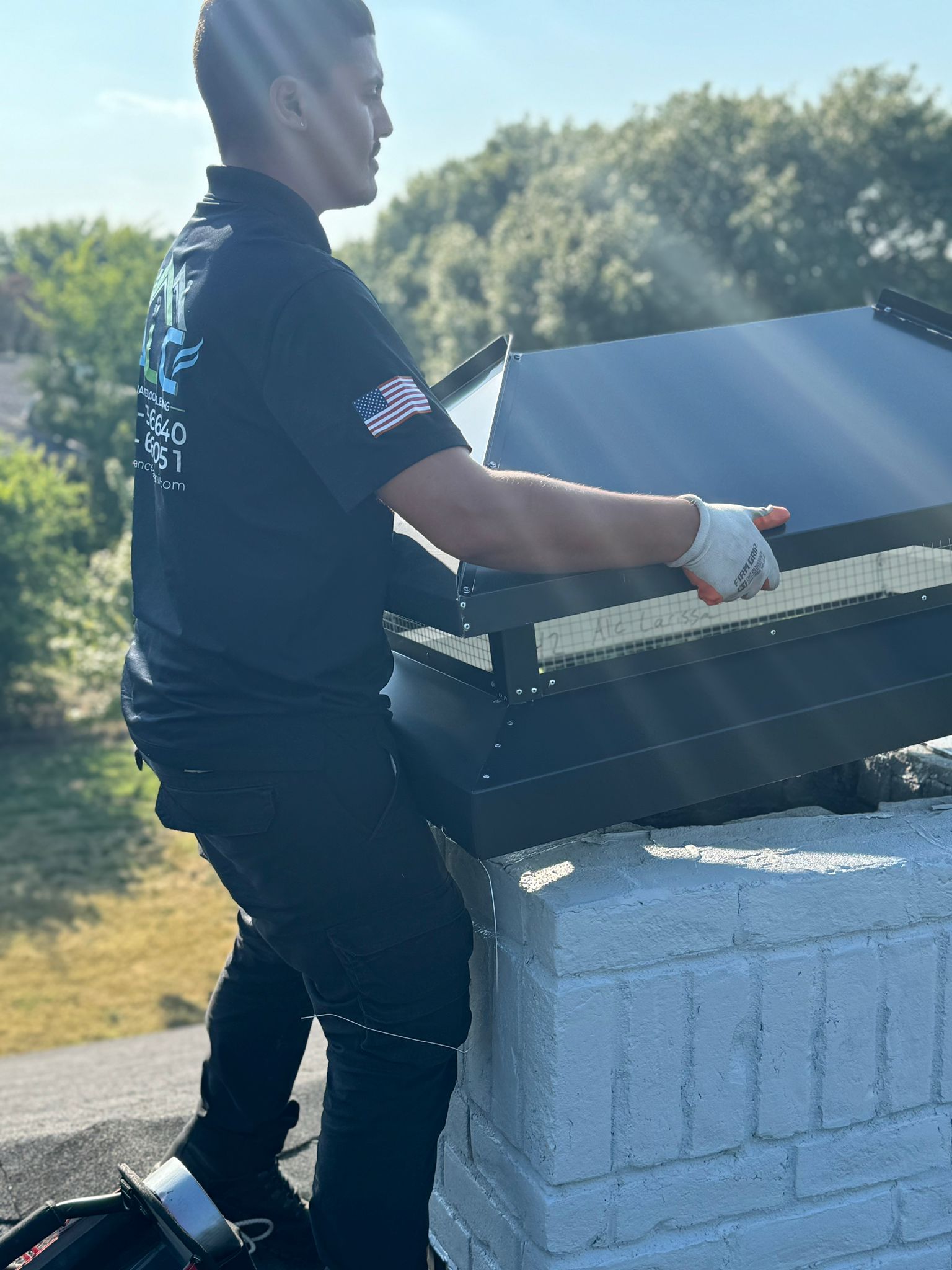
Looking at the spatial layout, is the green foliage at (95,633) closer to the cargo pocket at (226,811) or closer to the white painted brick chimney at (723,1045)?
the cargo pocket at (226,811)

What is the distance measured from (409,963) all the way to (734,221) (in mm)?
30892

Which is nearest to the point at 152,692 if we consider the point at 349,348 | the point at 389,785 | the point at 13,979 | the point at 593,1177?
the point at 389,785

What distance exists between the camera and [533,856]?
1.93m

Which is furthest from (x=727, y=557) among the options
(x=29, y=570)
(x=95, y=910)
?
(x=29, y=570)

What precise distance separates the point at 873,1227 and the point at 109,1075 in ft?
9.71

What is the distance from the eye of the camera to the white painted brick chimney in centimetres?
178

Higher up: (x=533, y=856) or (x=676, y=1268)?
(x=533, y=856)

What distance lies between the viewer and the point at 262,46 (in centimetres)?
180

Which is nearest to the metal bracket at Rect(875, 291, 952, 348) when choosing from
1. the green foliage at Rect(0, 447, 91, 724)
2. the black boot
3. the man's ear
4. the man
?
the man

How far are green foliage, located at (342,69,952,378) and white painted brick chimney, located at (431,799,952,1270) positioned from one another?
27.2m

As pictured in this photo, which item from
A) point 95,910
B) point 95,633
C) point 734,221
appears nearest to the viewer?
point 95,910

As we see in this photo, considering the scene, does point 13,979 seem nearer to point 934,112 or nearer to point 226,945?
point 226,945

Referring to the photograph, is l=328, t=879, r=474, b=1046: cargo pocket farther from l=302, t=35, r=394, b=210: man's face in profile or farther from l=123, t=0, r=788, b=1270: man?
l=302, t=35, r=394, b=210: man's face in profile

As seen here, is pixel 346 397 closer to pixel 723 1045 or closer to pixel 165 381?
pixel 165 381
